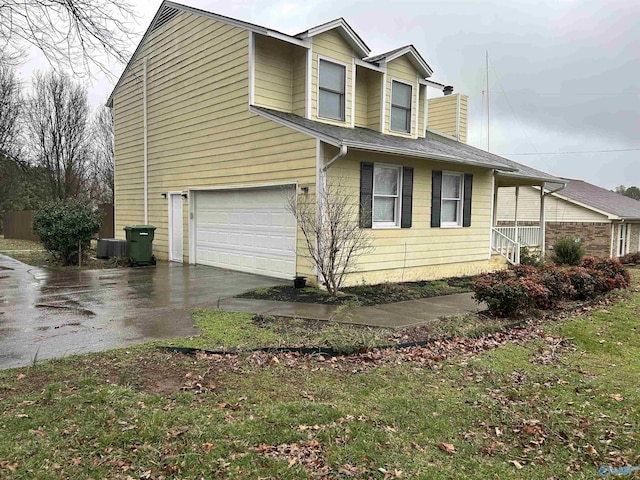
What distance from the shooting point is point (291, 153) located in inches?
416

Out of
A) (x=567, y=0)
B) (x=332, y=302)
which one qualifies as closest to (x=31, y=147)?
(x=332, y=302)

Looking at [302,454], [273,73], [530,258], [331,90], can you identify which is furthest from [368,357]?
[530,258]

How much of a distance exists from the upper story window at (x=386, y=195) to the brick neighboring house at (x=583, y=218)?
15.0 m

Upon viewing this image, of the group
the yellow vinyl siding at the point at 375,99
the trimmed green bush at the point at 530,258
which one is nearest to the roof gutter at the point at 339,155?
the yellow vinyl siding at the point at 375,99

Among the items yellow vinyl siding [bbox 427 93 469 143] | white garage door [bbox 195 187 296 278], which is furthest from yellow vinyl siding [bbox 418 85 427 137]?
white garage door [bbox 195 187 296 278]

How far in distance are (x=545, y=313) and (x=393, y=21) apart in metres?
12.7

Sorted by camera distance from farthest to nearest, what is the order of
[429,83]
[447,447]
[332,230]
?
[429,83] → [332,230] → [447,447]

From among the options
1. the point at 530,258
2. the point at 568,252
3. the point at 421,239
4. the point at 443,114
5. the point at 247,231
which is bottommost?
the point at 530,258

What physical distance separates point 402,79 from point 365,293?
23.1 ft

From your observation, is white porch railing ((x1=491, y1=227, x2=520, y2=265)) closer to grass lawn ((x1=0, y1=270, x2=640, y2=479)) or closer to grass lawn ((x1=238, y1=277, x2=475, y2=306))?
grass lawn ((x1=238, y1=277, x2=475, y2=306))

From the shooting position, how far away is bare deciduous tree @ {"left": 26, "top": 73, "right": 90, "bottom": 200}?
27453 millimetres

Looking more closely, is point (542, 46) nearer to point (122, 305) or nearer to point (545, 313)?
point (545, 313)

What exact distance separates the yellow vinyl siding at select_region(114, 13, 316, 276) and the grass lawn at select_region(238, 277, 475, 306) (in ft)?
3.08

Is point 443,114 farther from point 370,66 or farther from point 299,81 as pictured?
point 299,81
